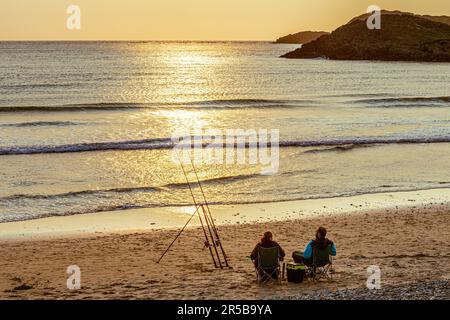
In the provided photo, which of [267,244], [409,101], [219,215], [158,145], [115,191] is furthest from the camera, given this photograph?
[409,101]

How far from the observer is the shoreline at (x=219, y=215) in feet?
54.9

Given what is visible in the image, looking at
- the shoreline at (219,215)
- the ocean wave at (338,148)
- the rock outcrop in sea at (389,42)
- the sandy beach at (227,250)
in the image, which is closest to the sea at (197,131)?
the ocean wave at (338,148)

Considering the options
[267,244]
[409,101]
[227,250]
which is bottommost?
[227,250]

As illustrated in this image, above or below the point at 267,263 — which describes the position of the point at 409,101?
above

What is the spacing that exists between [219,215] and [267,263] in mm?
6630

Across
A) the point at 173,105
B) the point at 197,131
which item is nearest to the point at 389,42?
the point at 173,105

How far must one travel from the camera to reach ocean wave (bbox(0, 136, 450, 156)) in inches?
1148

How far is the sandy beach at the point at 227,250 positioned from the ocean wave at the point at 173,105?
29492 millimetres

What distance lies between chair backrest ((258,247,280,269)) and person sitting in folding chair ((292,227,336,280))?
651 millimetres

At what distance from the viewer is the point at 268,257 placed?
11766 millimetres

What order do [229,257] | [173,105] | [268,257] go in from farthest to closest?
[173,105], [229,257], [268,257]

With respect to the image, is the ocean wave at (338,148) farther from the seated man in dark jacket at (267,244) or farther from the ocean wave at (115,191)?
the seated man in dark jacket at (267,244)

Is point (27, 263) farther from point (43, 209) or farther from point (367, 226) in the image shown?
point (367, 226)

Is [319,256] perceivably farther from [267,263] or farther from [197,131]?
[197,131]
